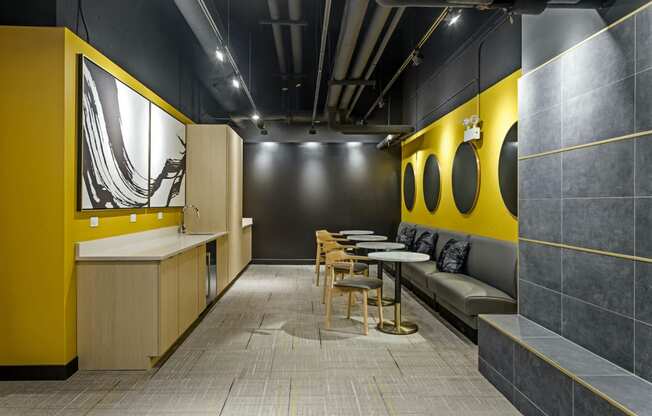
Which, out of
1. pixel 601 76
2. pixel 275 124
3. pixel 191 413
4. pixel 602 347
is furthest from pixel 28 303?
pixel 275 124

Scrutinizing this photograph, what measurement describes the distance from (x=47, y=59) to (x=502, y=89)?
14.8ft

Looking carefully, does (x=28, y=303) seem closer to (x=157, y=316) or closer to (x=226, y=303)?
(x=157, y=316)

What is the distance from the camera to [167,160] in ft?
19.3

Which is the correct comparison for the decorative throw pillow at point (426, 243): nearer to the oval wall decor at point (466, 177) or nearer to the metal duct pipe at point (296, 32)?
the oval wall decor at point (466, 177)

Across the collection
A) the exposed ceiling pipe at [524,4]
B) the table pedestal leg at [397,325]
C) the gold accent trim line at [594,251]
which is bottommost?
the table pedestal leg at [397,325]

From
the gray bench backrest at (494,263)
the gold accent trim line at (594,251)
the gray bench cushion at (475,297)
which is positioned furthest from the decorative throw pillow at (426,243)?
the gold accent trim line at (594,251)

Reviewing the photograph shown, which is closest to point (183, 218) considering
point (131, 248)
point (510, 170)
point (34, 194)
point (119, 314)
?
point (131, 248)

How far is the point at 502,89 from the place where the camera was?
5.03 meters

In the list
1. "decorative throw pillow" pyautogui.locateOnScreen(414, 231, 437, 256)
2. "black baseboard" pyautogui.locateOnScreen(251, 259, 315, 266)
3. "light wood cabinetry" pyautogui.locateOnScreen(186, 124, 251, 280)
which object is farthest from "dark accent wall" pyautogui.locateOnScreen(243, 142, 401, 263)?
"light wood cabinetry" pyautogui.locateOnScreen(186, 124, 251, 280)

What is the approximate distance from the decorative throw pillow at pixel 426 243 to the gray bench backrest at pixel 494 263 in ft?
4.14

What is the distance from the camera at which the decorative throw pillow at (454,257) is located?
18.5 feet

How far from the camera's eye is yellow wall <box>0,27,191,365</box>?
3562 millimetres

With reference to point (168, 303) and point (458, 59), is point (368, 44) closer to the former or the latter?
point (458, 59)

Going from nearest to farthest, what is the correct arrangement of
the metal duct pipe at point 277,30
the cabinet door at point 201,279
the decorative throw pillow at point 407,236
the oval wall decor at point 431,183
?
the cabinet door at point 201,279 < the metal duct pipe at point 277,30 < the oval wall decor at point 431,183 < the decorative throw pillow at point 407,236
